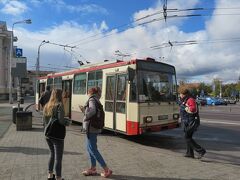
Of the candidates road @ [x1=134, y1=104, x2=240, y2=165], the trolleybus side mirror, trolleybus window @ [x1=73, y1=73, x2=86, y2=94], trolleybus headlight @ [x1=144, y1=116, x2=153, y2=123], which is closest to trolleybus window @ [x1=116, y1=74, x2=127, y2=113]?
the trolleybus side mirror

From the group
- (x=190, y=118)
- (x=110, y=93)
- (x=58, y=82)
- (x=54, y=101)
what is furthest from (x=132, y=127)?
(x=58, y=82)

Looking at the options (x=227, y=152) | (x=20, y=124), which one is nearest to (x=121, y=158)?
(x=227, y=152)

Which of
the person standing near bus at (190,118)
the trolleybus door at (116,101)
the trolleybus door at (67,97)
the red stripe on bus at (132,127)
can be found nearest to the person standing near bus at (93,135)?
the person standing near bus at (190,118)

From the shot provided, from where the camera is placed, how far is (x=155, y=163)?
855 centimetres

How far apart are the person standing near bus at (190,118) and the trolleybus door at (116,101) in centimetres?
353

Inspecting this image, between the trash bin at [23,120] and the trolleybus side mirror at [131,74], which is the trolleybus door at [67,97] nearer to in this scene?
the trash bin at [23,120]

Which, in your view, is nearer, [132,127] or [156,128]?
[132,127]

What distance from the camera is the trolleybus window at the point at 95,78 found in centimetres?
1494

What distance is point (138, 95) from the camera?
40.4 feet

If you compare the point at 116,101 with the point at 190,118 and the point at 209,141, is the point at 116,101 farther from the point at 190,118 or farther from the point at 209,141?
the point at 190,118

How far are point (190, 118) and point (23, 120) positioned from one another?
28.7 feet

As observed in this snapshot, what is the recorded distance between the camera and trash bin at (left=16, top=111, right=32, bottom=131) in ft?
51.2

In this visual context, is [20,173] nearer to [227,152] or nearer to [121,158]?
[121,158]

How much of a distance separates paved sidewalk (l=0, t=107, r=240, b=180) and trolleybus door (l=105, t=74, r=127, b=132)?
174cm
